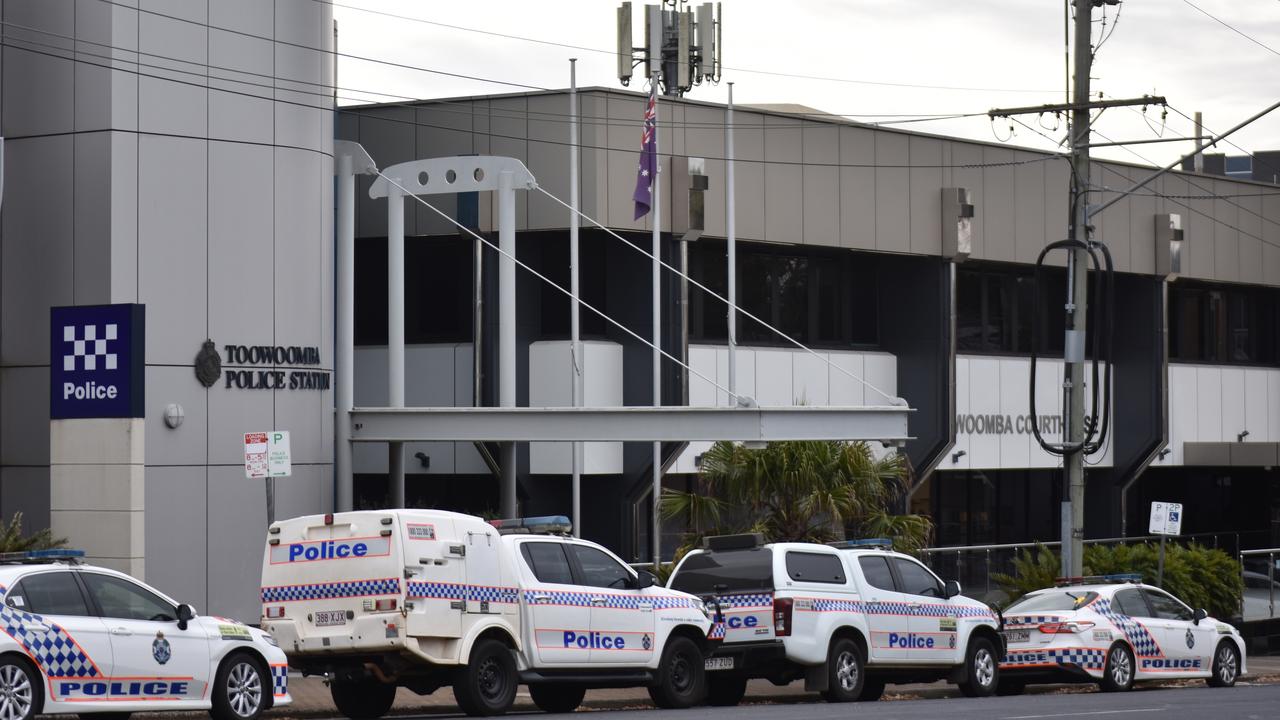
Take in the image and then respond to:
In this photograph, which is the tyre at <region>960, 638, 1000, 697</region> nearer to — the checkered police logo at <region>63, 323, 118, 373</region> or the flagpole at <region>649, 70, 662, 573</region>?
the flagpole at <region>649, 70, 662, 573</region>

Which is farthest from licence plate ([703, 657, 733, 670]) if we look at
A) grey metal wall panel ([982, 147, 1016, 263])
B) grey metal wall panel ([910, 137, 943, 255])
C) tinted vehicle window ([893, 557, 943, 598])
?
grey metal wall panel ([982, 147, 1016, 263])

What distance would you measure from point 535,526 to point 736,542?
3094 mm

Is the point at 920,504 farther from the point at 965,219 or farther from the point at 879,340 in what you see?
the point at 965,219

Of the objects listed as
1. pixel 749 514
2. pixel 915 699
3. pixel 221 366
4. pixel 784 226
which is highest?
pixel 784 226

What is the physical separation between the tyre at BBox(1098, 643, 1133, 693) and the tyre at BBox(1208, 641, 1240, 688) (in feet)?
7.23

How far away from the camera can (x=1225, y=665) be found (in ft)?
85.8

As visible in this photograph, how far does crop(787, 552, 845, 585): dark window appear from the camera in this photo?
21.3 m

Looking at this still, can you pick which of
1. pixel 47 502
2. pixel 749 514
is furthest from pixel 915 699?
pixel 47 502

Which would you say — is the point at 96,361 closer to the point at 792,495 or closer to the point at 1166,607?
the point at 792,495

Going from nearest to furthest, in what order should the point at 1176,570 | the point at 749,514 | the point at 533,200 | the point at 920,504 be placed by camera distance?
the point at 749,514
the point at 533,200
the point at 1176,570
the point at 920,504

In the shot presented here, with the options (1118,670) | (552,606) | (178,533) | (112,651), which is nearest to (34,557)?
(112,651)

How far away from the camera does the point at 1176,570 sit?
33125 millimetres

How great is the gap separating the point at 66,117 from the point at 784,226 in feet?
45.5

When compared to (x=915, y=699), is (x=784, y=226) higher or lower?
higher
